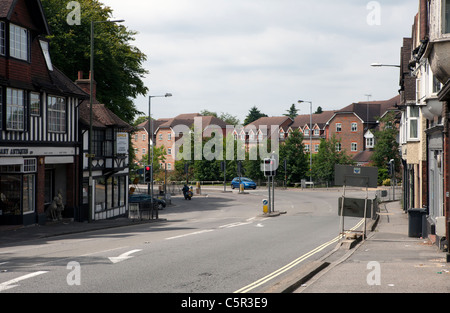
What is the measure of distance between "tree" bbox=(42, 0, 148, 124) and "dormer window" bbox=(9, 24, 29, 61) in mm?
14294

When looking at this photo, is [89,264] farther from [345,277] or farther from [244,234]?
[244,234]

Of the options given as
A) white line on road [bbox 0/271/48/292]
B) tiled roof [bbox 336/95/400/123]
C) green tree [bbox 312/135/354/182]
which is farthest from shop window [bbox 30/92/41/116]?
tiled roof [bbox 336/95/400/123]

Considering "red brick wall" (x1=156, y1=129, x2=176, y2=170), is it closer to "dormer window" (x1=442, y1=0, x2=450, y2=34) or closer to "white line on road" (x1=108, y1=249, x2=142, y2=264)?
"white line on road" (x1=108, y1=249, x2=142, y2=264)

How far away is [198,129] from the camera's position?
3575 inches

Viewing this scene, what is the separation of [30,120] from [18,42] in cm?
374

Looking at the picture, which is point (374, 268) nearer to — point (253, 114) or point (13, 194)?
point (13, 194)

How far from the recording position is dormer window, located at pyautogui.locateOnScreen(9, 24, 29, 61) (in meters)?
25.6

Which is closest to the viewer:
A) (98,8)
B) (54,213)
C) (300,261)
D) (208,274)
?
(208,274)

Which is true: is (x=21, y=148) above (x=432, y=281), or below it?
above

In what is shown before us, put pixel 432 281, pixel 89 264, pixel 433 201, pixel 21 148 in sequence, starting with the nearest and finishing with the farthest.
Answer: pixel 432 281, pixel 89 264, pixel 433 201, pixel 21 148

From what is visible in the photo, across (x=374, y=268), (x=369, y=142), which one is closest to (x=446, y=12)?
(x=374, y=268)

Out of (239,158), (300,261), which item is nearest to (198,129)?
(239,158)

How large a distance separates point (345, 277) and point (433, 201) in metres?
11.5

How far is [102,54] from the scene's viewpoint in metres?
43.1
